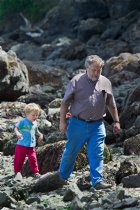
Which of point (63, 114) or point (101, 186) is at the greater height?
point (63, 114)

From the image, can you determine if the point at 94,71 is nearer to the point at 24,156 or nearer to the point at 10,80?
the point at 24,156

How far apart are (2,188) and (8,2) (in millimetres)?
64406

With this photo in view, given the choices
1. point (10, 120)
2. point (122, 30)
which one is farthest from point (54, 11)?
point (10, 120)

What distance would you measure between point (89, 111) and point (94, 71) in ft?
1.90

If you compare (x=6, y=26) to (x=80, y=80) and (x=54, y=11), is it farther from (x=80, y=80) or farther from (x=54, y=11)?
(x=80, y=80)

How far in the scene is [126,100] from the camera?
A: 1644 centimetres

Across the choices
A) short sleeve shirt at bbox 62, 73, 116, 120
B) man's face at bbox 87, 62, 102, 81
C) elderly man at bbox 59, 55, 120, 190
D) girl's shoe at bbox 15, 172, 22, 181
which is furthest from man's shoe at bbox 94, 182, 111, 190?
girl's shoe at bbox 15, 172, 22, 181

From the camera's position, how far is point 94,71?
8398mm

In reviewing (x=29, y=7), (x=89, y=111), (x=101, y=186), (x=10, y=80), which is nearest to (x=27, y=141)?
(x=89, y=111)

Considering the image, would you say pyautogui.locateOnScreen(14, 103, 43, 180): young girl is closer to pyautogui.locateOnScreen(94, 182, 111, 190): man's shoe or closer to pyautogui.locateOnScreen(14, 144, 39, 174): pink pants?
pyautogui.locateOnScreen(14, 144, 39, 174): pink pants

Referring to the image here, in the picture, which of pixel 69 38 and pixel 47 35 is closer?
pixel 69 38

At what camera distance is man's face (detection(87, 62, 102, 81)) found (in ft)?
27.4

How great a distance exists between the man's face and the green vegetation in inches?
2481

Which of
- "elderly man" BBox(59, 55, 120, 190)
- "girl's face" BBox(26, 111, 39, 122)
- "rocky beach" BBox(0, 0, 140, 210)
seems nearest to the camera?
"rocky beach" BBox(0, 0, 140, 210)
